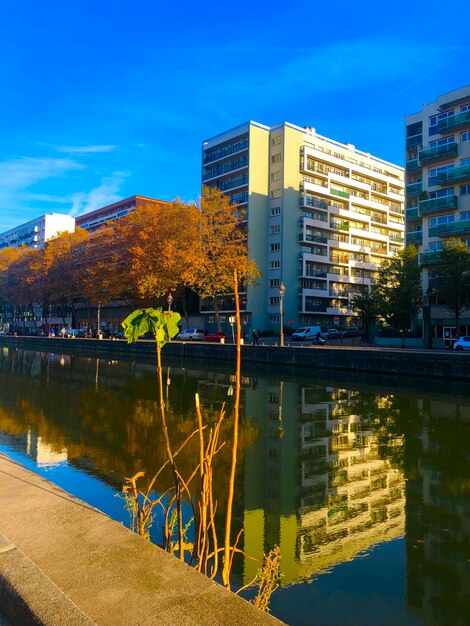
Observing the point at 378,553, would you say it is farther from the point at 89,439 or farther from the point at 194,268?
the point at 194,268

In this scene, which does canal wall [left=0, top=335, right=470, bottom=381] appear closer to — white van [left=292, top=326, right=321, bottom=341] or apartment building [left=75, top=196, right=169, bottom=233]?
white van [left=292, top=326, right=321, bottom=341]

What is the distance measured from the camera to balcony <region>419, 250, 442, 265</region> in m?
46.0

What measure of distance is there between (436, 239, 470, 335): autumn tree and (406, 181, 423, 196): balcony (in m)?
13.7

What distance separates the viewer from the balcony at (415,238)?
5356 cm

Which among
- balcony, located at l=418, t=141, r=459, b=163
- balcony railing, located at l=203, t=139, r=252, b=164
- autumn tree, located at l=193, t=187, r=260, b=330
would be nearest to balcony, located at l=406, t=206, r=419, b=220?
balcony, located at l=418, t=141, r=459, b=163

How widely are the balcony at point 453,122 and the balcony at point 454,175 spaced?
12.8 feet

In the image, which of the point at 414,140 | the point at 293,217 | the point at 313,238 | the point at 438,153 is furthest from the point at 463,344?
the point at 293,217

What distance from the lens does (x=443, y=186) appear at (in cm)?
4819

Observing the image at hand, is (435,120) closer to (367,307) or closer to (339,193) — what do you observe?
(367,307)

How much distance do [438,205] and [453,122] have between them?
7541mm

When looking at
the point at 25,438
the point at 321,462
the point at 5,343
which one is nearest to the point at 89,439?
the point at 25,438

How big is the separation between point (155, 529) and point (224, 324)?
63.7 m

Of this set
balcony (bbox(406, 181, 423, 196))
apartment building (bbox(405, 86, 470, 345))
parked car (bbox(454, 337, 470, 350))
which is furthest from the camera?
balcony (bbox(406, 181, 423, 196))

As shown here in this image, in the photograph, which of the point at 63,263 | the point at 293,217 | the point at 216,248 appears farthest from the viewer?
the point at 63,263
